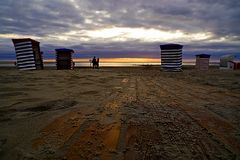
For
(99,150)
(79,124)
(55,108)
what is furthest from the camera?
(55,108)

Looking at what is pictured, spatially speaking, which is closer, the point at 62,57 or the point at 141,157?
the point at 141,157

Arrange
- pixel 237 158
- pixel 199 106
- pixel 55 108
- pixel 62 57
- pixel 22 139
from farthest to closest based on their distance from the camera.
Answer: pixel 62 57, pixel 199 106, pixel 55 108, pixel 22 139, pixel 237 158

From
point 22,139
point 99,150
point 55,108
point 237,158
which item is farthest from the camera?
point 55,108

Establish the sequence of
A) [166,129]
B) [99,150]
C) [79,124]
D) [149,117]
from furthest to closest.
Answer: [149,117] < [79,124] < [166,129] < [99,150]

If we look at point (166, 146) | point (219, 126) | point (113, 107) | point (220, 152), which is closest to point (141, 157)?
point (166, 146)

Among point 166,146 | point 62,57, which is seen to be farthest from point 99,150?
point 62,57

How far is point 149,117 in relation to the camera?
328 cm

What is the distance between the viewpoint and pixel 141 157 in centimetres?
206

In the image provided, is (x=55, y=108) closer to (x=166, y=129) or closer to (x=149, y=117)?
(x=149, y=117)

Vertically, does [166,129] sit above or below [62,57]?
below

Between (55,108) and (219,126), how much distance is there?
2583 mm

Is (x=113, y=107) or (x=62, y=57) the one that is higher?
(x=62, y=57)

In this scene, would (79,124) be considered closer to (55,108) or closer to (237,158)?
(55,108)

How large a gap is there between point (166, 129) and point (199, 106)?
160 cm
